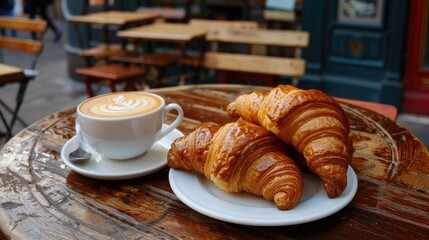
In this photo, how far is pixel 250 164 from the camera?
1.07 m

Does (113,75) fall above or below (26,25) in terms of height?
below

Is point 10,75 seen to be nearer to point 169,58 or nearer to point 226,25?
point 169,58

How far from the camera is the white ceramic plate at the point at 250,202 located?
0.99 m

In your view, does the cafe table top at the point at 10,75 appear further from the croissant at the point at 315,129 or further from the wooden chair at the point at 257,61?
the croissant at the point at 315,129

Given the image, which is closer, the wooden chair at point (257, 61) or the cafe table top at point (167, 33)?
the wooden chair at point (257, 61)

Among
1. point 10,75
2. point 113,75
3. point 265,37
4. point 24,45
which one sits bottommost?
point 113,75

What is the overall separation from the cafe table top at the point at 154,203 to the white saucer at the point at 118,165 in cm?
3

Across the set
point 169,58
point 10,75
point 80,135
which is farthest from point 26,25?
point 80,135

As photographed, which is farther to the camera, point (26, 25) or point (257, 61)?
point (26, 25)

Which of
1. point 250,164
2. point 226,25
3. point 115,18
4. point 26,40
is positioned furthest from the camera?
point 115,18

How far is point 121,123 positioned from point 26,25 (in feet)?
10.5

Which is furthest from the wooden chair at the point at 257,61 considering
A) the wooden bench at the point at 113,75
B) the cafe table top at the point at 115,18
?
the cafe table top at the point at 115,18

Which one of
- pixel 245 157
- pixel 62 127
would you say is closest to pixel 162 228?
pixel 245 157

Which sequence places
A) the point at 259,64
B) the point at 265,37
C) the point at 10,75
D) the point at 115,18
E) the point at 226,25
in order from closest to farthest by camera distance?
the point at 10,75, the point at 259,64, the point at 265,37, the point at 226,25, the point at 115,18
